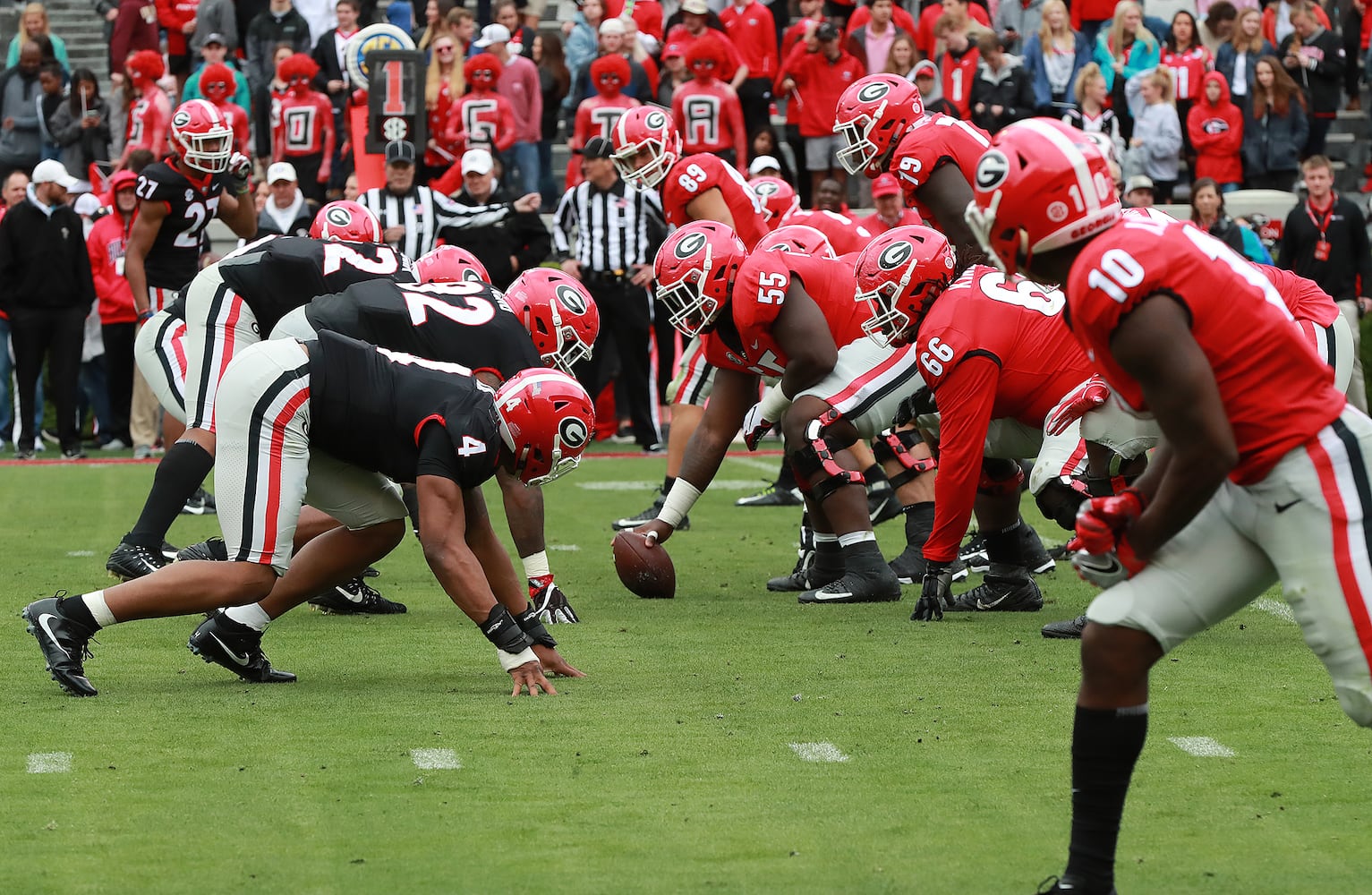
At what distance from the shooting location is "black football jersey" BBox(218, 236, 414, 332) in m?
7.59

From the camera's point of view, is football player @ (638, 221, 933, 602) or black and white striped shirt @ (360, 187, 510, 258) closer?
football player @ (638, 221, 933, 602)

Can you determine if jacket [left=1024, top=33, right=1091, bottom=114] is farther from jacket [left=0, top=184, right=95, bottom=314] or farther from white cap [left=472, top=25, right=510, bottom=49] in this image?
jacket [left=0, top=184, right=95, bottom=314]

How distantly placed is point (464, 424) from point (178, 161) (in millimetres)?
4915

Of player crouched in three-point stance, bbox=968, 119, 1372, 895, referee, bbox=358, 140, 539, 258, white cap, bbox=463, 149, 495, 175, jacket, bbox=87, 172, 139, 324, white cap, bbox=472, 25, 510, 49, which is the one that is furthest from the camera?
white cap, bbox=472, 25, 510, 49

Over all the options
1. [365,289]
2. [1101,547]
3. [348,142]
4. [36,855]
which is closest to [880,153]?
[365,289]

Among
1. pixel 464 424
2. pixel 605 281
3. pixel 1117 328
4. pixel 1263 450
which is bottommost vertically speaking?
pixel 605 281

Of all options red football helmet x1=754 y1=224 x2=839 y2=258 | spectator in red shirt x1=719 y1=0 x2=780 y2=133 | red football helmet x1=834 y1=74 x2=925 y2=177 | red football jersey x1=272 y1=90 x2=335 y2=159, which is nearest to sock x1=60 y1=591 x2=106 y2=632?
red football helmet x1=754 y1=224 x2=839 y2=258

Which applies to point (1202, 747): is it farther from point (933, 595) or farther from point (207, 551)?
point (207, 551)

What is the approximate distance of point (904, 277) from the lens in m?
7.12

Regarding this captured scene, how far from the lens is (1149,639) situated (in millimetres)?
3734

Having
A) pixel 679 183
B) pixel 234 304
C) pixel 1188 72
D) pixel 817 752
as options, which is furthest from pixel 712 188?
pixel 1188 72

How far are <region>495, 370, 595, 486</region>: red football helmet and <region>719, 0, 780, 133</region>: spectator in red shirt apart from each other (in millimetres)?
10847

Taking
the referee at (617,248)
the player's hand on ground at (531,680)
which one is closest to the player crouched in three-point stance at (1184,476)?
the player's hand on ground at (531,680)

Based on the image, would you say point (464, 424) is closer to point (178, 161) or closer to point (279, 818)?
point (279, 818)
